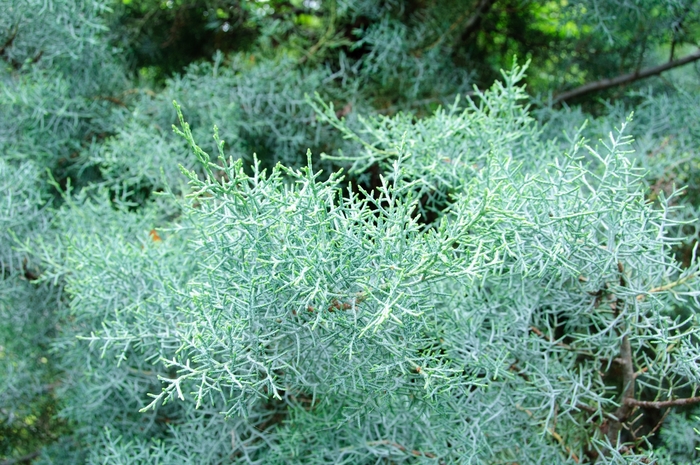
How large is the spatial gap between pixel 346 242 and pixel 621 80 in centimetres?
135

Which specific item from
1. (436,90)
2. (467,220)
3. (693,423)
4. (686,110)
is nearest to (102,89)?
(436,90)

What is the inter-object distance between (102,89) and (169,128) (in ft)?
0.83

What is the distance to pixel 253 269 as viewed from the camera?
79cm

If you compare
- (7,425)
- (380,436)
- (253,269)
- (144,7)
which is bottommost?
(7,425)

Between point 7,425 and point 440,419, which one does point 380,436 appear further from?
point 7,425

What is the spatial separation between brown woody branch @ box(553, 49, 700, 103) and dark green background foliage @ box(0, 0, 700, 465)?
0.02 metres

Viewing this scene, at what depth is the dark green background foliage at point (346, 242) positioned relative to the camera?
0.79m

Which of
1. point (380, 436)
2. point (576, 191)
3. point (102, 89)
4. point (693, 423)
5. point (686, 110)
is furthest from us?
point (102, 89)

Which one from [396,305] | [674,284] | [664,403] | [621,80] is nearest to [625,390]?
[664,403]

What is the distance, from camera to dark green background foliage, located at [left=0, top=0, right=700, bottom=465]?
79cm

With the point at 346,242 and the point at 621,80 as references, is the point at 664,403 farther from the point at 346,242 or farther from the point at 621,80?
the point at 621,80

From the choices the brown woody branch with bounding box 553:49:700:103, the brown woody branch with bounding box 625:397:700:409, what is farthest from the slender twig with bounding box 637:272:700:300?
the brown woody branch with bounding box 553:49:700:103

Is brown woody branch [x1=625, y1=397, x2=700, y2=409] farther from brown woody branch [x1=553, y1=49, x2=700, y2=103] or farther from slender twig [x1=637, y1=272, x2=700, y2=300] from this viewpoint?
brown woody branch [x1=553, y1=49, x2=700, y2=103]

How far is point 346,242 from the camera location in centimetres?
79
